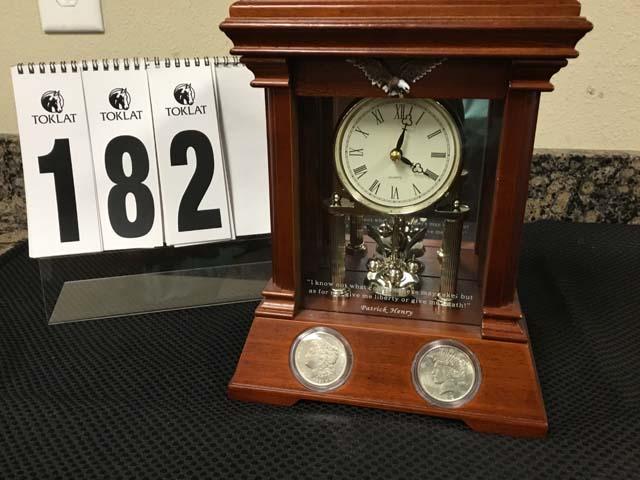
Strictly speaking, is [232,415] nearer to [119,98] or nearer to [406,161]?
[406,161]

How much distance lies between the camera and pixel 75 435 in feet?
1.92

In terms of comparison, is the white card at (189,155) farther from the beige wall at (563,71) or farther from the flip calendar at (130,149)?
the beige wall at (563,71)

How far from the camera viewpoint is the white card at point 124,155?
78 centimetres

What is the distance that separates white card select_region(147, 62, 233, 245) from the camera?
2.61ft

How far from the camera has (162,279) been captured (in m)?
0.89

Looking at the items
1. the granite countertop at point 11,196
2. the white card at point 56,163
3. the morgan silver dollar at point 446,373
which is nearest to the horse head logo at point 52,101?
the white card at point 56,163

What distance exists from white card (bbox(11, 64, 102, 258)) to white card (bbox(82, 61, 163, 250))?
0.01 metres

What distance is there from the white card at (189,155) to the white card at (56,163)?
10 cm

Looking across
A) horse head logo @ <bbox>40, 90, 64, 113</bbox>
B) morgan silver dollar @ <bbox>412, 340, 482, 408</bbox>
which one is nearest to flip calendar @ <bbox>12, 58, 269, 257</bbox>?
horse head logo @ <bbox>40, 90, 64, 113</bbox>

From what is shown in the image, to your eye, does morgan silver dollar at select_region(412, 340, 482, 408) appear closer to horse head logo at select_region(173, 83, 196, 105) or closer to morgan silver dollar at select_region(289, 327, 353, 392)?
morgan silver dollar at select_region(289, 327, 353, 392)

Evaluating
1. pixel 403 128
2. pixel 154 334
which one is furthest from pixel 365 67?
pixel 154 334

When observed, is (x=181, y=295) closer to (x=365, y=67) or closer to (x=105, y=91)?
(x=105, y=91)

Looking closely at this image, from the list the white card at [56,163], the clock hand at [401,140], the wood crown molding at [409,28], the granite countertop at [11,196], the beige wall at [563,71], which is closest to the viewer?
the wood crown molding at [409,28]

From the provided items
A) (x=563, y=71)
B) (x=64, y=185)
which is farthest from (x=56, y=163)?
(x=563, y=71)
